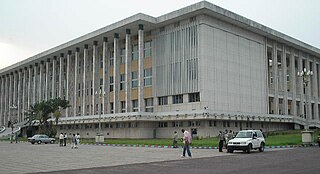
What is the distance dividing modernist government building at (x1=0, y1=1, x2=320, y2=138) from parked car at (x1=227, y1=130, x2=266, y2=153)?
21.8 meters

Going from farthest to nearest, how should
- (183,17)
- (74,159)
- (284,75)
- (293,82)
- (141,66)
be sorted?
(293,82) → (284,75) → (141,66) → (183,17) → (74,159)

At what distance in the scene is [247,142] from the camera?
2650 centimetres

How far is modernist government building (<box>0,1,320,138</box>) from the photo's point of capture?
54594mm

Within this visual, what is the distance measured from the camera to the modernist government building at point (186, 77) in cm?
5459

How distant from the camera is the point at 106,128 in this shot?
212 feet

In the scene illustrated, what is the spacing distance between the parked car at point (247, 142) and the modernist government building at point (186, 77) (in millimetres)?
21799

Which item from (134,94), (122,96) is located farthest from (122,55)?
(134,94)

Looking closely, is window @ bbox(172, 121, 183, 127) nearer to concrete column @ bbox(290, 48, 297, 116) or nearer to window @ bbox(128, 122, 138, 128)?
window @ bbox(128, 122, 138, 128)

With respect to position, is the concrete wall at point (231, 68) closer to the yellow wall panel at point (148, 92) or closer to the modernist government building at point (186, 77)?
the modernist government building at point (186, 77)

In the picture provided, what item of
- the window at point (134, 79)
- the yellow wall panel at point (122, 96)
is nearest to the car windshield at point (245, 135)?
the window at point (134, 79)

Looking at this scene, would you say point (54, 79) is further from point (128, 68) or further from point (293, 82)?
point (293, 82)

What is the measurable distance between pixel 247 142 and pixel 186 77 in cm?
2995

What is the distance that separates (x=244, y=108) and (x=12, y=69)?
68775 mm

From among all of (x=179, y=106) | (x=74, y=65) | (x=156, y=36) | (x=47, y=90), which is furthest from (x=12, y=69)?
(x=179, y=106)
